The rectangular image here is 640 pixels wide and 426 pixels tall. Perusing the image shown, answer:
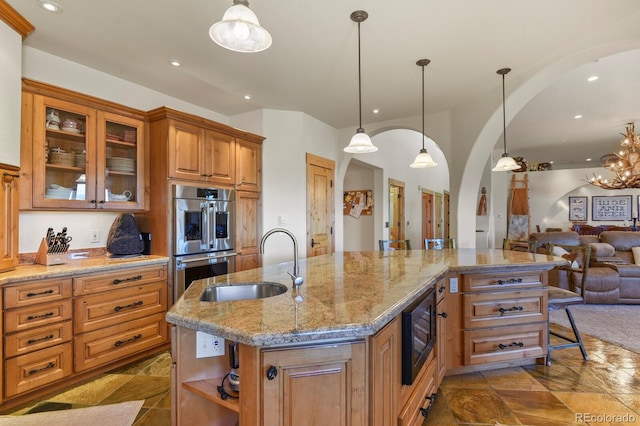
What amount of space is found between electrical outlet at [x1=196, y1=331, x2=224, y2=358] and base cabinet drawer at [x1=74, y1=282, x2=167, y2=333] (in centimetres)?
167

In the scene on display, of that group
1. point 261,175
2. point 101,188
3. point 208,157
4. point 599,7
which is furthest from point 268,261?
point 599,7

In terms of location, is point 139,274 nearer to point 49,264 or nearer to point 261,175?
point 49,264

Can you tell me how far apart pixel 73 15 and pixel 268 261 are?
9.69 feet

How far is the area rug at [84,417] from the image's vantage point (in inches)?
76.0

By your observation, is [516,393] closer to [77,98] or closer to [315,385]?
[315,385]

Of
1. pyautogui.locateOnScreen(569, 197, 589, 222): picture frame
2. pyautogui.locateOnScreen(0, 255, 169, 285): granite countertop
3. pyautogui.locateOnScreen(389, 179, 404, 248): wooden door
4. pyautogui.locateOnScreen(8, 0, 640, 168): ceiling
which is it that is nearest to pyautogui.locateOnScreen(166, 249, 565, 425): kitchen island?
pyautogui.locateOnScreen(0, 255, 169, 285): granite countertop

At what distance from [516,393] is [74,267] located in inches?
130

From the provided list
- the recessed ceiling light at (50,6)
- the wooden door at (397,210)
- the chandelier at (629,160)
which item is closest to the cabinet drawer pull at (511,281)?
the recessed ceiling light at (50,6)

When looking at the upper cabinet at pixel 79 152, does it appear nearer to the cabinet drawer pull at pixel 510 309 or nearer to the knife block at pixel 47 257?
the knife block at pixel 47 257

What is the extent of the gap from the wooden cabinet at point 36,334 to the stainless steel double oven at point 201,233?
2.85 ft

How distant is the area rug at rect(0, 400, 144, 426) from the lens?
1931mm

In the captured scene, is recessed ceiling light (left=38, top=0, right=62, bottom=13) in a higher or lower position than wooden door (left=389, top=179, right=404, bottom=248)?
higher

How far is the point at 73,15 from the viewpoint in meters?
2.17

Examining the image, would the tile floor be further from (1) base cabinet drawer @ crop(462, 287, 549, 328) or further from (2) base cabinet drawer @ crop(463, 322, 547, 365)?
(1) base cabinet drawer @ crop(462, 287, 549, 328)
